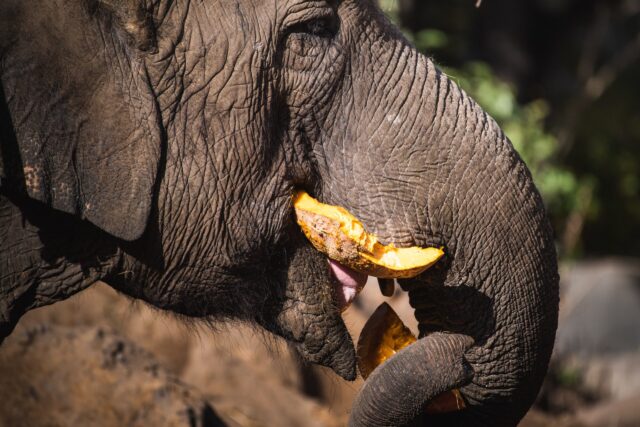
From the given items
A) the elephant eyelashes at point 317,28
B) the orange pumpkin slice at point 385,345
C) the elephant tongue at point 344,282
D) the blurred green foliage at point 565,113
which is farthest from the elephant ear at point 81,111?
the blurred green foliage at point 565,113

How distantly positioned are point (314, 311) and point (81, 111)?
3.14ft

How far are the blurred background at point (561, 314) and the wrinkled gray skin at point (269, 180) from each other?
1.26 feet

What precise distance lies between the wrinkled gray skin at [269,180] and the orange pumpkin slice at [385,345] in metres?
0.05

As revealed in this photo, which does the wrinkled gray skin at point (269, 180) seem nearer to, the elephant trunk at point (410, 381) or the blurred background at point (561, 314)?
the elephant trunk at point (410, 381)

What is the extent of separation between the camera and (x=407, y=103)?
9.39ft

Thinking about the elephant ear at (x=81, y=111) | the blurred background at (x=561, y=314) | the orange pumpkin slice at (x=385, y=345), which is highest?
the elephant ear at (x=81, y=111)

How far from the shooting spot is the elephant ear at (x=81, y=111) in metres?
2.54

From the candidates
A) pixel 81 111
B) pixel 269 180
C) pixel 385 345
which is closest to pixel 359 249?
pixel 269 180

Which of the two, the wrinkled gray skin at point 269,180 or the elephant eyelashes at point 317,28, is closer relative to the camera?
the wrinkled gray skin at point 269,180

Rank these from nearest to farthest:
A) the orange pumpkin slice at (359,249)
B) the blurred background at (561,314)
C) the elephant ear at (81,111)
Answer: the elephant ear at (81,111) < the orange pumpkin slice at (359,249) < the blurred background at (561,314)

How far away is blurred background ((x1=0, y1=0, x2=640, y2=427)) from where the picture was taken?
4008 mm

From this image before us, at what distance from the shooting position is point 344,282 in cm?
297

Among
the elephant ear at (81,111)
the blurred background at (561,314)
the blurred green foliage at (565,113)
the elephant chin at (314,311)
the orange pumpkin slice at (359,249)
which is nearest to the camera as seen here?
the elephant ear at (81,111)

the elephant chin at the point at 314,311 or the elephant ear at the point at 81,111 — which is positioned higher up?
the elephant ear at the point at 81,111
